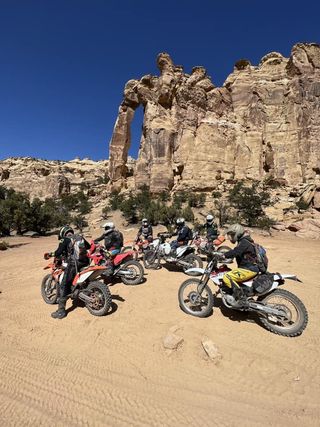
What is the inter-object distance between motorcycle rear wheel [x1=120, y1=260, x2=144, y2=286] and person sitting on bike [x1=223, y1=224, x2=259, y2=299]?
9.71 feet

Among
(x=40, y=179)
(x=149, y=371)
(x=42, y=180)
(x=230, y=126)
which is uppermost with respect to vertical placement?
(x=230, y=126)

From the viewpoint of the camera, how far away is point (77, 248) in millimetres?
5316

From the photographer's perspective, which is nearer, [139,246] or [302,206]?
[139,246]

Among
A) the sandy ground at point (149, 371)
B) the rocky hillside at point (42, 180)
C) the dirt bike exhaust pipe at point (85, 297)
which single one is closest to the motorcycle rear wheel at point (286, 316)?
the sandy ground at point (149, 371)

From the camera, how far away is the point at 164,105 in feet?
123

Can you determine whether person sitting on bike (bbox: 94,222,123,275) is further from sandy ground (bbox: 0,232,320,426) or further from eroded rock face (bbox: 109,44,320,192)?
eroded rock face (bbox: 109,44,320,192)

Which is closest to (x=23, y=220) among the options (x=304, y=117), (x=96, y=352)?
(x=96, y=352)

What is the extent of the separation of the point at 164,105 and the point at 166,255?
112 ft

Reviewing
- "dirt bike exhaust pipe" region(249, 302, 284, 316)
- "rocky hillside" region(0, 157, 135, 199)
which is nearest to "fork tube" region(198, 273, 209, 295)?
"dirt bike exhaust pipe" region(249, 302, 284, 316)

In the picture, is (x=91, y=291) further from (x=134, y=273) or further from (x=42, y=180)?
(x=42, y=180)

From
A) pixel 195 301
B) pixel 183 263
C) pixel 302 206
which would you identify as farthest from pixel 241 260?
pixel 302 206

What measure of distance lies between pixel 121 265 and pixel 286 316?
409 centimetres

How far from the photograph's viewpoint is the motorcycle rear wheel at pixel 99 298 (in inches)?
187

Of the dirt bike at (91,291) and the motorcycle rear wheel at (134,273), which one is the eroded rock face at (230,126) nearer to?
the motorcycle rear wheel at (134,273)
